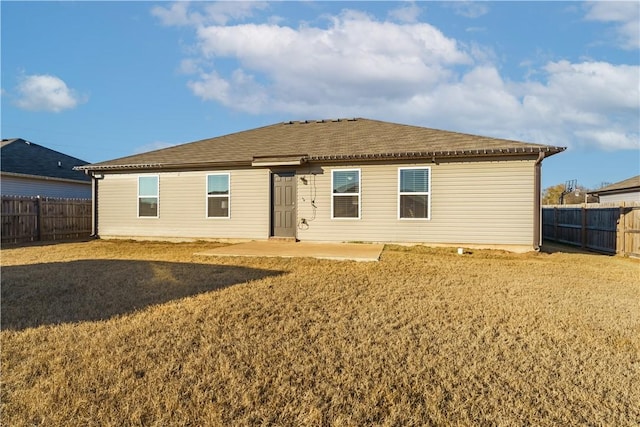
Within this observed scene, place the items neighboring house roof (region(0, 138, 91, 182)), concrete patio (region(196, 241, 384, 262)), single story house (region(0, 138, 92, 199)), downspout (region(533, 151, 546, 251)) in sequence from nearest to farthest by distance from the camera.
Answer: concrete patio (region(196, 241, 384, 262)), downspout (region(533, 151, 546, 251)), single story house (region(0, 138, 92, 199)), neighboring house roof (region(0, 138, 91, 182))

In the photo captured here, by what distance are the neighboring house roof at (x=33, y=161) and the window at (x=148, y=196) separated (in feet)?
24.6

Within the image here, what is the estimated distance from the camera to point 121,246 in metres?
11.0

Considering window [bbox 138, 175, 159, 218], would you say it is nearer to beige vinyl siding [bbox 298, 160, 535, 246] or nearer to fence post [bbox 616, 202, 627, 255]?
beige vinyl siding [bbox 298, 160, 535, 246]

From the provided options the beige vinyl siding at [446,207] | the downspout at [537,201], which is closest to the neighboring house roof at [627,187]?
the downspout at [537,201]

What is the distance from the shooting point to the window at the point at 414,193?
10.1 meters

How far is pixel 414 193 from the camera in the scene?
10164 millimetres

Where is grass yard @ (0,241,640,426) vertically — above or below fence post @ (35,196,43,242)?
below

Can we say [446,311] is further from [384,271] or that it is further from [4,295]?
[4,295]

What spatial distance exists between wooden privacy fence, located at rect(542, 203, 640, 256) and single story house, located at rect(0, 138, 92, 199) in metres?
22.6

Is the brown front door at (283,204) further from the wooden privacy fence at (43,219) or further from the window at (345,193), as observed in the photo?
the wooden privacy fence at (43,219)

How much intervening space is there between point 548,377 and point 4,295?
21.4ft

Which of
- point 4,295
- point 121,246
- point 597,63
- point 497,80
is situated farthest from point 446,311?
point 497,80

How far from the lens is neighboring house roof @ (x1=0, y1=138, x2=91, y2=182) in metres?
16.2

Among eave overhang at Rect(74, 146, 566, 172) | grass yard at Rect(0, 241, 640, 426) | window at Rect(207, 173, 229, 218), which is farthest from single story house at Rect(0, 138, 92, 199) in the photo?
grass yard at Rect(0, 241, 640, 426)
